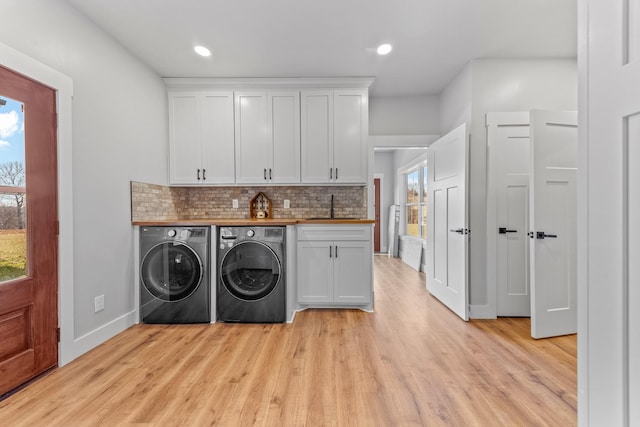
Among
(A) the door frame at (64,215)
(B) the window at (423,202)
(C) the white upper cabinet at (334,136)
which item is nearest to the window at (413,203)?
(B) the window at (423,202)

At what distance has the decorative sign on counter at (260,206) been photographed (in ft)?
11.6

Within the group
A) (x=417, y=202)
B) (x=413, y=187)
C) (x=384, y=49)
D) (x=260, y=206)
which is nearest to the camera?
(x=384, y=49)

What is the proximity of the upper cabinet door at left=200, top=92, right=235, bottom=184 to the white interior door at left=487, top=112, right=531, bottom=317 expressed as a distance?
266 cm

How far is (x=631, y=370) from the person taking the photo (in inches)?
24.3

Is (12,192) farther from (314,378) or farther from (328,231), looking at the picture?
(328,231)

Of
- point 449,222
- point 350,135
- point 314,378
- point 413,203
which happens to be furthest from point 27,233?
point 413,203

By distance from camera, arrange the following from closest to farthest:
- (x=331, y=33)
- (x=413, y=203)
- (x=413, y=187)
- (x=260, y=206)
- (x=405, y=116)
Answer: (x=331, y=33)
(x=260, y=206)
(x=405, y=116)
(x=413, y=203)
(x=413, y=187)

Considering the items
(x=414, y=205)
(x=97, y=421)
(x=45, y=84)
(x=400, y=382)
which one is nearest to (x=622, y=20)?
(x=400, y=382)

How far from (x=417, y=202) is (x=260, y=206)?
340 cm

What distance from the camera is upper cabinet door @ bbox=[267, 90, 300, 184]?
10.7 feet

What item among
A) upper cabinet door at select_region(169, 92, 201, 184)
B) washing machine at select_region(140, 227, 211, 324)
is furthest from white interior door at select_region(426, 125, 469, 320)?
upper cabinet door at select_region(169, 92, 201, 184)

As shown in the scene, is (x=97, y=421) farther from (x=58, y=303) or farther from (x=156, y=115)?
(x=156, y=115)

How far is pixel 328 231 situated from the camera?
2.96 metres

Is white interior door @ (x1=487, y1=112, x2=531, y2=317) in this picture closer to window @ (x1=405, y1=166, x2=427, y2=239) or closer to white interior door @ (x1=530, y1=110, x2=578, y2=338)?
white interior door @ (x1=530, y1=110, x2=578, y2=338)
